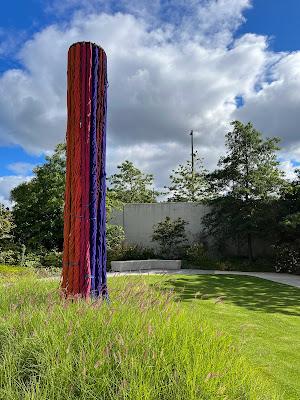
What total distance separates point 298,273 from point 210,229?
3.24 m

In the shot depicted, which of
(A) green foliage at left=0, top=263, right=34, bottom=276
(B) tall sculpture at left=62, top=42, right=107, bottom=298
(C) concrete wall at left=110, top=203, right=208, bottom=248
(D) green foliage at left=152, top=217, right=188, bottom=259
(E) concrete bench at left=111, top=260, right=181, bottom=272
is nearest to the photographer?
(B) tall sculpture at left=62, top=42, right=107, bottom=298

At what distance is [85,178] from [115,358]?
77.6 inches

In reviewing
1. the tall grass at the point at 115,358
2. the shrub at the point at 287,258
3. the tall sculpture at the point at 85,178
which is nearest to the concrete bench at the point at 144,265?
the shrub at the point at 287,258

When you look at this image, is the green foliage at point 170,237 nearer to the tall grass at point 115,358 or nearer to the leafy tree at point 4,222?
the leafy tree at point 4,222

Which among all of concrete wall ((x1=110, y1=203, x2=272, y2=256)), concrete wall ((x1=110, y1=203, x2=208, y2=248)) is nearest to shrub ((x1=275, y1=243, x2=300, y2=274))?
concrete wall ((x1=110, y1=203, x2=272, y2=256))

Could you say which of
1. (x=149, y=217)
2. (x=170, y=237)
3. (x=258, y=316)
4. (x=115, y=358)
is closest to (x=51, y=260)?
(x=170, y=237)

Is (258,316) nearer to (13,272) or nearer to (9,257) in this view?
(13,272)

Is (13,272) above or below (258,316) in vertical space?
above

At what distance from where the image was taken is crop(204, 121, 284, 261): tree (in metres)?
12.0

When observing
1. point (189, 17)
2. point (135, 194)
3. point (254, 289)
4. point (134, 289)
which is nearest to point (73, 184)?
point (134, 289)

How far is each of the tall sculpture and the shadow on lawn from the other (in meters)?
2.00

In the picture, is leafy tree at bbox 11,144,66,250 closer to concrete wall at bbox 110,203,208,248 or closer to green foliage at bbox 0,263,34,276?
concrete wall at bbox 110,203,208,248

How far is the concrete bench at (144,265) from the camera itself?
36.5 feet

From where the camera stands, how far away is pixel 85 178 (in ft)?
11.3
